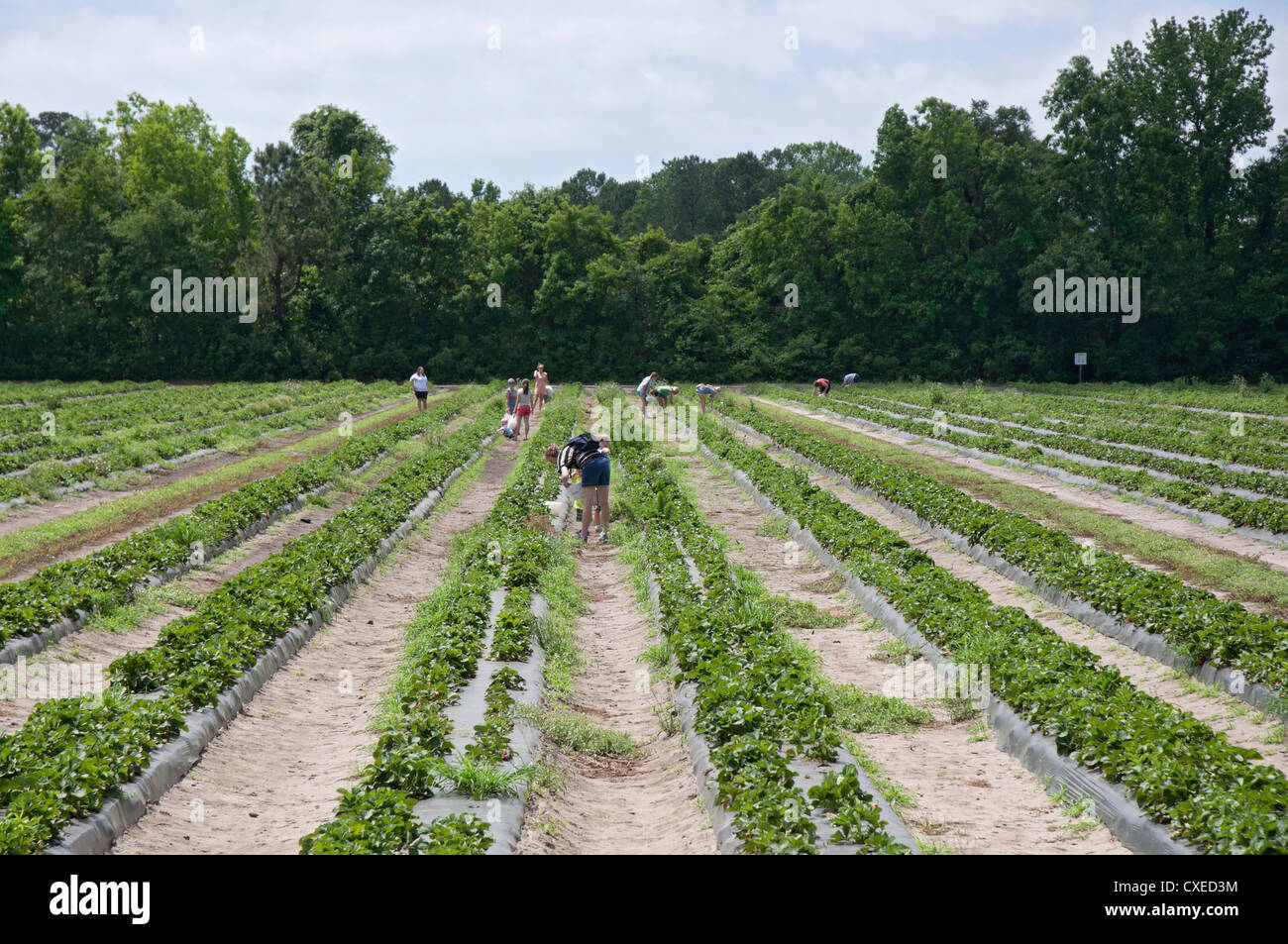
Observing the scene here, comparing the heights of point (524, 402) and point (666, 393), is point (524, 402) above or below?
below

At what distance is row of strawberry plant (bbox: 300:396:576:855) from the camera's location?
6.13 m

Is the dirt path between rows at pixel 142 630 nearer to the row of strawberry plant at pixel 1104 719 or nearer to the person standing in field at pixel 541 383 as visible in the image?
the row of strawberry plant at pixel 1104 719

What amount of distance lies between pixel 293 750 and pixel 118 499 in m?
12.8

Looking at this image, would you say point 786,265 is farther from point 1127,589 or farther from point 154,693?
point 154,693

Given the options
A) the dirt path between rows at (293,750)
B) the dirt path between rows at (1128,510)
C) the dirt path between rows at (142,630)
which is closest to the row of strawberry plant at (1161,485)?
the dirt path between rows at (1128,510)

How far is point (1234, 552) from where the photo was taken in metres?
14.9

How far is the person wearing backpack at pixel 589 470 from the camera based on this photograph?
55.4 feet

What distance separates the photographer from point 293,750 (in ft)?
29.2

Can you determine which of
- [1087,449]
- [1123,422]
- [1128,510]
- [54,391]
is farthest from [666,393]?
[54,391]

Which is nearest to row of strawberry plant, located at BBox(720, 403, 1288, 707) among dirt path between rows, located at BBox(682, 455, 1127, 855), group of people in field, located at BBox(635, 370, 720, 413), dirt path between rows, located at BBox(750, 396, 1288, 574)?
dirt path between rows, located at BBox(750, 396, 1288, 574)

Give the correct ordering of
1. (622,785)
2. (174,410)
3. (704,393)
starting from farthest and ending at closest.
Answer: (704,393)
(174,410)
(622,785)

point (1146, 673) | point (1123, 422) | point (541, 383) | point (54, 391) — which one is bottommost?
point (1146, 673)

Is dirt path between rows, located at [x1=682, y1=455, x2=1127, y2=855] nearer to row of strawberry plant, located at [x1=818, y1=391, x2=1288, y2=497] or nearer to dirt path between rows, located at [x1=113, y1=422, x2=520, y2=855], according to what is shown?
dirt path between rows, located at [x1=113, y1=422, x2=520, y2=855]
